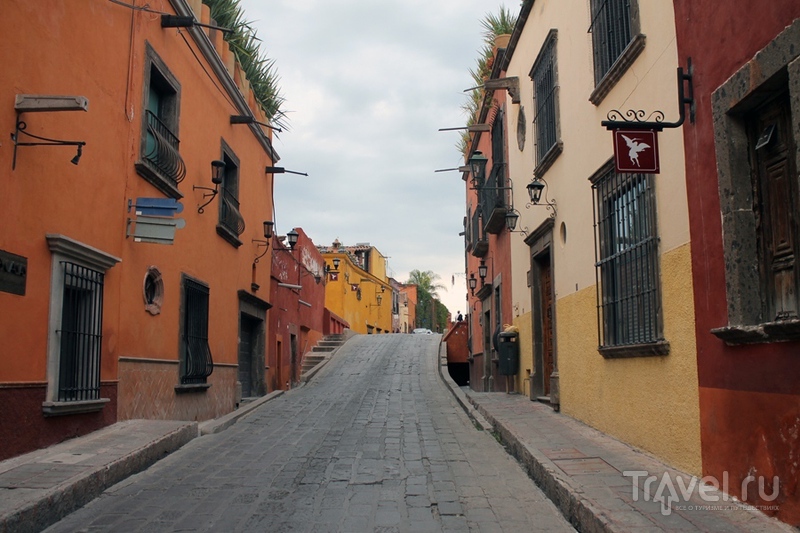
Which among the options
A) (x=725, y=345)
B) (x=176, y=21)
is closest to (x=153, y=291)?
(x=176, y=21)

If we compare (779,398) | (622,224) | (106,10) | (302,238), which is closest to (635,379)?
(622,224)

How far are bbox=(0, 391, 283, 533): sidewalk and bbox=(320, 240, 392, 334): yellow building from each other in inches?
860

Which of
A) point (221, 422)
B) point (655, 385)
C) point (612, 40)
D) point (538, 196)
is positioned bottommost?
point (221, 422)

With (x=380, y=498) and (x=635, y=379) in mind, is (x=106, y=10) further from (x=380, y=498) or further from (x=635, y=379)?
(x=635, y=379)

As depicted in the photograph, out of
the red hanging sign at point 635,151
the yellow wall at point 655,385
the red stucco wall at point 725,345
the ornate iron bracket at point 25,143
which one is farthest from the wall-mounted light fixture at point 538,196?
the ornate iron bracket at point 25,143

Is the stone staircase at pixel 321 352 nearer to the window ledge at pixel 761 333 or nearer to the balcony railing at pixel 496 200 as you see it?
the balcony railing at pixel 496 200

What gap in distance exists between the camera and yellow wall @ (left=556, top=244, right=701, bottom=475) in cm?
618

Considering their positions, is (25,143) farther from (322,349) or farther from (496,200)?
(322,349)

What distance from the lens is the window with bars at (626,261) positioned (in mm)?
7047

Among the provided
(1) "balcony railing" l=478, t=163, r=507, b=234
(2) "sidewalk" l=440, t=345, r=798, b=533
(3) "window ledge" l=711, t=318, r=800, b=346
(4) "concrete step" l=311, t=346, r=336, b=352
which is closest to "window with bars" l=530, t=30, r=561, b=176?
(1) "balcony railing" l=478, t=163, r=507, b=234

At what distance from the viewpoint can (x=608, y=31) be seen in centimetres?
845

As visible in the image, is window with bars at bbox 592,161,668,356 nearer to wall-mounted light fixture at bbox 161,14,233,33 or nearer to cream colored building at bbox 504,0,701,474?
cream colored building at bbox 504,0,701,474

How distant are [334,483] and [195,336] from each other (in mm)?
5895

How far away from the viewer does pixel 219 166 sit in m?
12.6
